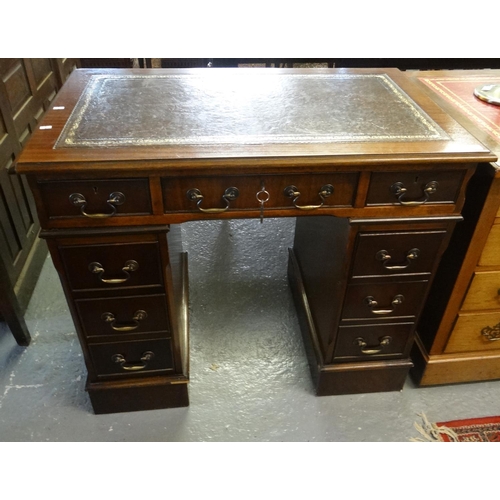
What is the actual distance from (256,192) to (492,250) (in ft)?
2.37

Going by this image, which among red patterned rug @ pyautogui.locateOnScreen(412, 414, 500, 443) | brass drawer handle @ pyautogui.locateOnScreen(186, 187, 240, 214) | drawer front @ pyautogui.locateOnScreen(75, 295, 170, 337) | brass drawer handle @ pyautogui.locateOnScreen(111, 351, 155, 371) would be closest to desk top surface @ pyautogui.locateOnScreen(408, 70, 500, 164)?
brass drawer handle @ pyautogui.locateOnScreen(186, 187, 240, 214)

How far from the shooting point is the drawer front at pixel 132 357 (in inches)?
52.2

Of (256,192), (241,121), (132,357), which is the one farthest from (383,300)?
(132,357)

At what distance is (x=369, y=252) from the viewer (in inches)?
47.9

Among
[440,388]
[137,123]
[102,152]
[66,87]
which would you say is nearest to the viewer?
[102,152]

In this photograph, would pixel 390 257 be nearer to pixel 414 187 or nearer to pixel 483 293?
pixel 414 187

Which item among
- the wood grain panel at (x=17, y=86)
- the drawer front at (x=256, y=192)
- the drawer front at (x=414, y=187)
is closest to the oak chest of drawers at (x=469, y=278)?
the drawer front at (x=414, y=187)

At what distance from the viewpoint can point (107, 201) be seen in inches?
40.6

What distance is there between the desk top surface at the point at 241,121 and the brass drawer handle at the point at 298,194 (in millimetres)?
85

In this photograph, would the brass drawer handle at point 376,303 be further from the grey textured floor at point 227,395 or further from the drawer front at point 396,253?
the grey textured floor at point 227,395

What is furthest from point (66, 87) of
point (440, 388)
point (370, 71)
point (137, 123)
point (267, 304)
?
point (440, 388)

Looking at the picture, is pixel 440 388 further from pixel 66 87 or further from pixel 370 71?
pixel 66 87

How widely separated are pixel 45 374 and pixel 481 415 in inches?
59.1

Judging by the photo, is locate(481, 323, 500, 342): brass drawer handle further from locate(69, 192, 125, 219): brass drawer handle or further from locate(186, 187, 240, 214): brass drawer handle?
locate(69, 192, 125, 219): brass drawer handle
